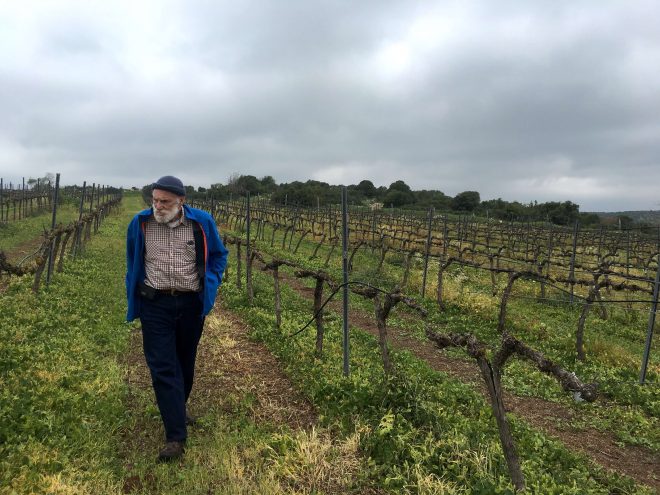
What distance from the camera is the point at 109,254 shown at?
49.1 ft

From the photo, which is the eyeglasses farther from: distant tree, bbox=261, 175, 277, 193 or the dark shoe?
distant tree, bbox=261, 175, 277, 193

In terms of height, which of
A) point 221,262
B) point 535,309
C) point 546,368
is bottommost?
point 535,309

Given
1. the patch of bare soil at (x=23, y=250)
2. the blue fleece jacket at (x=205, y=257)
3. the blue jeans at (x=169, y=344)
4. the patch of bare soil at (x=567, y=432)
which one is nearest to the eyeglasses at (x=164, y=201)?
the blue fleece jacket at (x=205, y=257)

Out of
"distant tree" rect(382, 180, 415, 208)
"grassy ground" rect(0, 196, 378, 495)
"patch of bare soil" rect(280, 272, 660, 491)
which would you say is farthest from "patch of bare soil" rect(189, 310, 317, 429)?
"distant tree" rect(382, 180, 415, 208)

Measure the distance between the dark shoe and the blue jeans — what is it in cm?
6

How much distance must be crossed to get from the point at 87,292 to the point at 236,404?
588 centimetres

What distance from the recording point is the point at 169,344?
3627 mm

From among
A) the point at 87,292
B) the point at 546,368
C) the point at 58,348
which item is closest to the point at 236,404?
the point at 58,348

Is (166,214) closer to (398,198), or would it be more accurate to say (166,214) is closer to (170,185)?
(170,185)

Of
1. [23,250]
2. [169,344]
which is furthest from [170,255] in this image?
[23,250]

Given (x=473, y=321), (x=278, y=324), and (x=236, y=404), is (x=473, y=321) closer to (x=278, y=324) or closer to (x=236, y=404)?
(x=278, y=324)

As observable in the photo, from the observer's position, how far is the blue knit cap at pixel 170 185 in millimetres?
3547

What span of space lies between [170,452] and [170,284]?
130 cm

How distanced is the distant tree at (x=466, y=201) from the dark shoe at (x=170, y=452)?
74608mm
